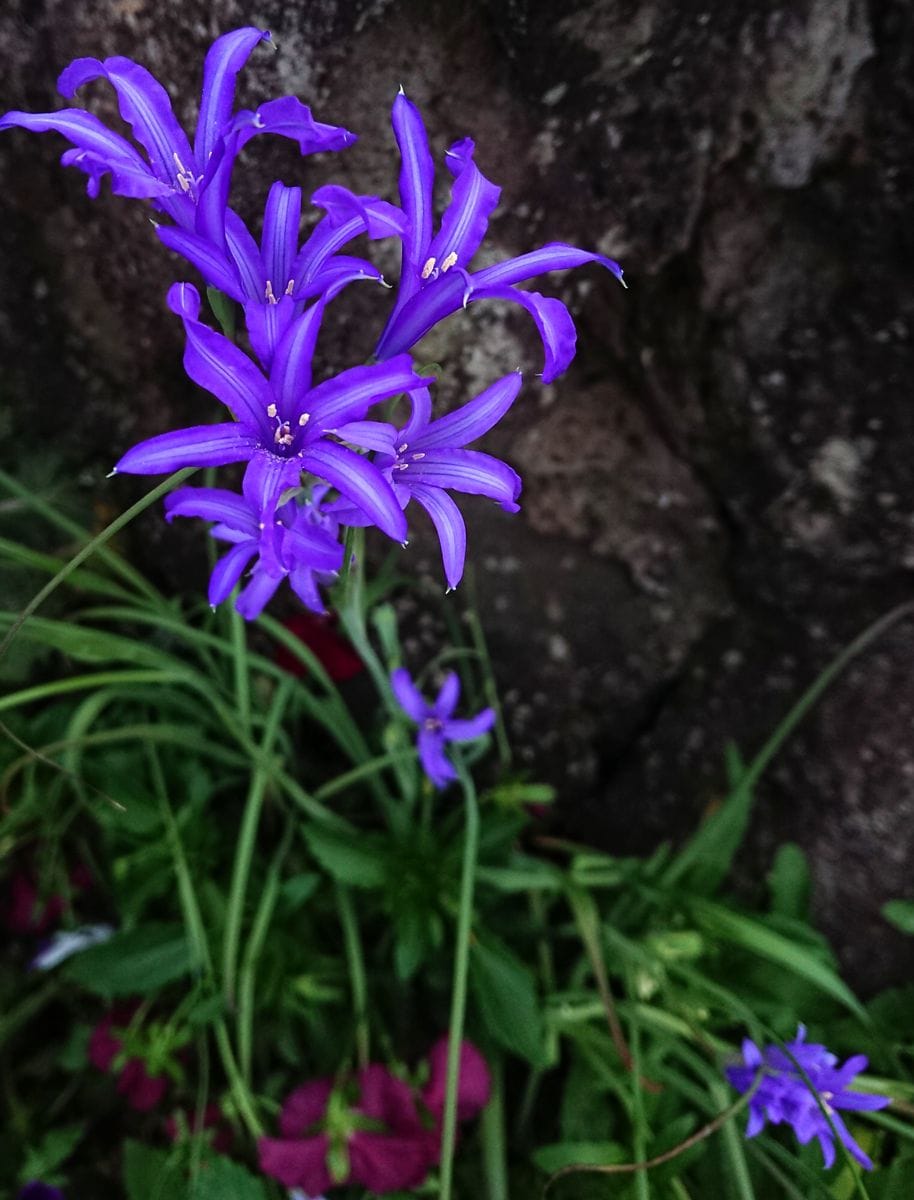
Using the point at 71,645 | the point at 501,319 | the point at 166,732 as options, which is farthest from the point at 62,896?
the point at 501,319

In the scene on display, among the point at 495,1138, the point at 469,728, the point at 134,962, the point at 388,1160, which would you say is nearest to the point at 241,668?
the point at 469,728

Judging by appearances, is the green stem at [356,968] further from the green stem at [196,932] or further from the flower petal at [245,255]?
the flower petal at [245,255]

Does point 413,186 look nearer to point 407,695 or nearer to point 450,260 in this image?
point 450,260

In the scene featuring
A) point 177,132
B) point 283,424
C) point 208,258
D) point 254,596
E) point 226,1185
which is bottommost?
point 226,1185

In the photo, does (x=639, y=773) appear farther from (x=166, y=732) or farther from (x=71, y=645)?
(x=71, y=645)

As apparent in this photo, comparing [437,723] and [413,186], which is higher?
[413,186]

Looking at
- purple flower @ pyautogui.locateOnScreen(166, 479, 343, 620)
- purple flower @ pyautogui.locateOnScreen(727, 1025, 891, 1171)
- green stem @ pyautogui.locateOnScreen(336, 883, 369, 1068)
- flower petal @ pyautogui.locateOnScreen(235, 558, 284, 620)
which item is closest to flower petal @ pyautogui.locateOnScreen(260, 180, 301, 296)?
purple flower @ pyautogui.locateOnScreen(166, 479, 343, 620)

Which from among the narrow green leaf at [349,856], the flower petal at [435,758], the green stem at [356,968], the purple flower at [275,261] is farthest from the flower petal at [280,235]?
the green stem at [356,968]
